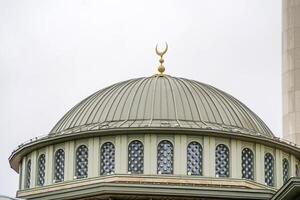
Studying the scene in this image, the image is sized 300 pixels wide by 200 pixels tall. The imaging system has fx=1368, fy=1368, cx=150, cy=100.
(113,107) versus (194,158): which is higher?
→ (113,107)

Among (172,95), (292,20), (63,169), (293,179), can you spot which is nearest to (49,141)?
(63,169)

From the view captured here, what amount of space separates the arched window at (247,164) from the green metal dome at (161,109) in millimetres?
978

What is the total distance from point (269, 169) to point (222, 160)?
2722mm

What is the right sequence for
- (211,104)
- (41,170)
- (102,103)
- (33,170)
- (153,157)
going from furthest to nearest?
(102,103)
(211,104)
(33,170)
(41,170)
(153,157)

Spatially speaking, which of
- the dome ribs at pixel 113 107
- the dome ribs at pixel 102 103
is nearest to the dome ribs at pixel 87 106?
the dome ribs at pixel 102 103

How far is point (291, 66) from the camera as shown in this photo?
355ft

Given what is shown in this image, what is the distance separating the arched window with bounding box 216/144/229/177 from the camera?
63.8 meters

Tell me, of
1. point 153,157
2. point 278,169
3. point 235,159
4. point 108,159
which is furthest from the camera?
point 278,169

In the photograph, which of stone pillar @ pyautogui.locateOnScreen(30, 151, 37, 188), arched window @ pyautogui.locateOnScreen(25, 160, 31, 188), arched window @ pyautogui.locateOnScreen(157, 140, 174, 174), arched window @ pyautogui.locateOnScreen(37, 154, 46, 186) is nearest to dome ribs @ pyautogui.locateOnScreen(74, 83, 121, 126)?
arched window @ pyautogui.locateOnScreen(37, 154, 46, 186)

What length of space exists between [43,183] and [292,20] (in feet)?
154

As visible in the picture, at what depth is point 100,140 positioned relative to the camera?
63688 millimetres

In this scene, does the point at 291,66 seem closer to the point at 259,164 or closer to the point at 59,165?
the point at 259,164

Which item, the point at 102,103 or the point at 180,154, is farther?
the point at 102,103

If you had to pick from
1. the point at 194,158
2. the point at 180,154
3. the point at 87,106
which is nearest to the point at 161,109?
the point at 180,154
